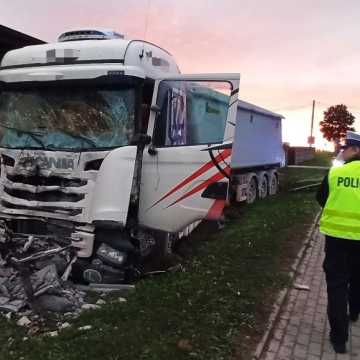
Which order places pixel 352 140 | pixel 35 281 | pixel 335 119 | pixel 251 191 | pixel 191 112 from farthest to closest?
pixel 335 119, pixel 251 191, pixel 191 112, pixel 35 281, pixel 352 140

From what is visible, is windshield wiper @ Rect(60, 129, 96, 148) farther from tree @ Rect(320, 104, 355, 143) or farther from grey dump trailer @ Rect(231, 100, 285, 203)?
tree @ Rect(320, 104, 355, 143)

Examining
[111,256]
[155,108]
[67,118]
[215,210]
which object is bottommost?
[111,256]

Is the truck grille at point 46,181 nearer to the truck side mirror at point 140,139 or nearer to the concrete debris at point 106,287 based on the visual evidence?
the truck side mirror at point 140,139

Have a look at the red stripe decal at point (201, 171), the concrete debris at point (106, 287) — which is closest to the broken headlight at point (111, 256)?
the concrete debris at point (106, 287)

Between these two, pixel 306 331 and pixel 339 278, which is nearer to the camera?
pixel 339 278

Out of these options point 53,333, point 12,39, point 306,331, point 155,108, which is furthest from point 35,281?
point 12,39

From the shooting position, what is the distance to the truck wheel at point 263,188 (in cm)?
1407

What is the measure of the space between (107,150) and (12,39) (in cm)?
557

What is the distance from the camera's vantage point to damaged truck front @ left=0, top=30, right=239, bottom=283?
554 cm

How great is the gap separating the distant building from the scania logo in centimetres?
458

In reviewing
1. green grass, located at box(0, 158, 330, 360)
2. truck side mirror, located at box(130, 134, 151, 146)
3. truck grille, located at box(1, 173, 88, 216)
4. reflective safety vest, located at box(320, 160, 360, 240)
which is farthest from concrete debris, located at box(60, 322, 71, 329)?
reflective safety vest, located at box(320, 160, 360, 240)

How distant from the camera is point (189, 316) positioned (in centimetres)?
454

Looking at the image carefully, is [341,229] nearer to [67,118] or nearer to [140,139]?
[140,139]

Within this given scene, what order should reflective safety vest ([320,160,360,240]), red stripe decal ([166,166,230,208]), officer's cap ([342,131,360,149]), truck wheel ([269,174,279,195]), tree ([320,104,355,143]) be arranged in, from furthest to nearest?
tree ([320,104,355,143]) < truck wheel ([269,174,279,195]) < red stripe decal ([166,166,230,208]) < officer's cap ([342,131,360,149]) < reflective safety vest ([320,160,360,240])
